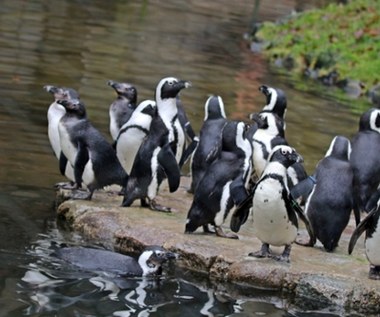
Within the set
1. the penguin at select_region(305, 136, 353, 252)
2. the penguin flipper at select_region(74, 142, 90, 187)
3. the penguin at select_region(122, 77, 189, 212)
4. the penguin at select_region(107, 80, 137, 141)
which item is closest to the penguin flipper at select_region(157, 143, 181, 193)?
the penguin at select_region(122, 77, 189, 212)

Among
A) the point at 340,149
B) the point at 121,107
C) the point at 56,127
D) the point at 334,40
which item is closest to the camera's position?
the point at 340,149

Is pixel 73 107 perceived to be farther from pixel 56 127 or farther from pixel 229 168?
pixel 229 168

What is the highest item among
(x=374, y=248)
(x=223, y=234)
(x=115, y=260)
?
(x=374, y=248)

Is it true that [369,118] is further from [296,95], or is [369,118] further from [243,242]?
[296,95]

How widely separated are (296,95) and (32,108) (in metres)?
7.08

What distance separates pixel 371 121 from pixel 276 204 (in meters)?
2.79

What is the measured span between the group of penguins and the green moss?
474 inches

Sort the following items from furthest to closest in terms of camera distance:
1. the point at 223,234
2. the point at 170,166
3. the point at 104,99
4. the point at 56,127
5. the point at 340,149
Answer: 1. the point at 104,99
2. the point at 56,127
3. the point at 170,166
4. the point at 340,149
5. the point at 223,234

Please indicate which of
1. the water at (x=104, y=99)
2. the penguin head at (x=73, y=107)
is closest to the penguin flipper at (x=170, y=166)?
the penguin head at (x=73, y=107)

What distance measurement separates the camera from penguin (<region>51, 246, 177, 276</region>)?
7.38 meters

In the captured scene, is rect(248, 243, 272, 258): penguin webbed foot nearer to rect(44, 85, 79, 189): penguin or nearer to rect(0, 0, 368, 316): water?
rect(0, 0, 368, 316): water

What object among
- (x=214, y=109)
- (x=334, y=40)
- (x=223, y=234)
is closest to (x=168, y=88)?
(x=214, y=109)

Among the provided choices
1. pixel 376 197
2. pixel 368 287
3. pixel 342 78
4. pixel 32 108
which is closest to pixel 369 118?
pixel 376 197

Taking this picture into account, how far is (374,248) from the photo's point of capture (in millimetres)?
7395
